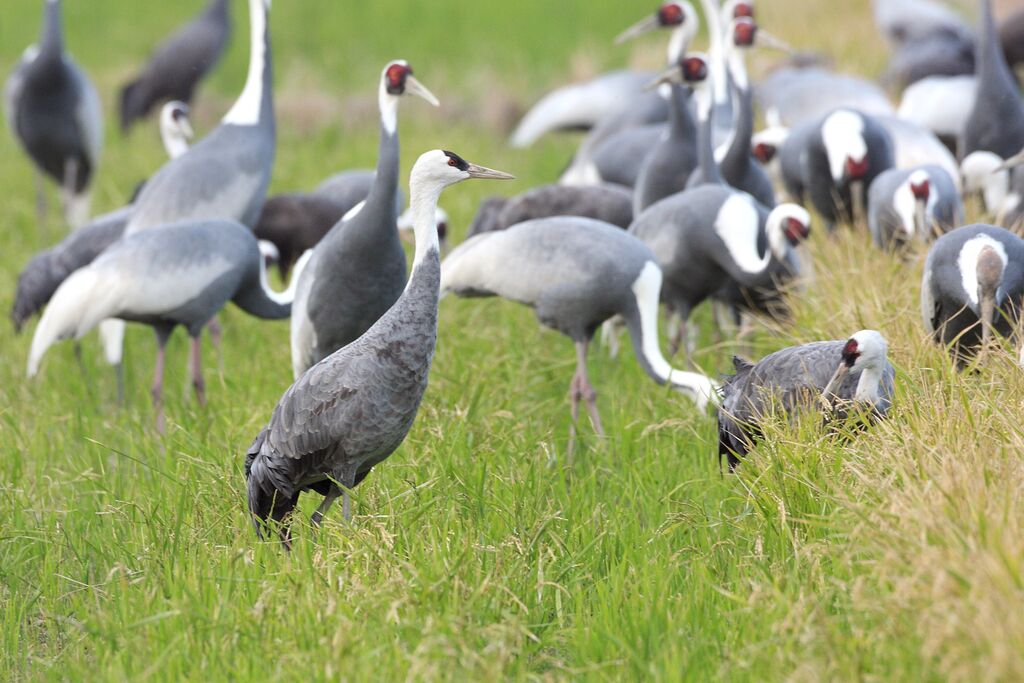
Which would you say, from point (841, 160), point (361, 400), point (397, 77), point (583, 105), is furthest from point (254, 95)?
point (583, 105)

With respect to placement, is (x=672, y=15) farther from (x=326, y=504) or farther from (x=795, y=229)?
(x=326, y=504)

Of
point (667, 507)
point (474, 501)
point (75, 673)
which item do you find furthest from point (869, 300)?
point (75, 673)

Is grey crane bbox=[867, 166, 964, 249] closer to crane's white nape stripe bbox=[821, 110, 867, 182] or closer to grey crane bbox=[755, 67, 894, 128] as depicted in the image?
crane's white nape stripe bbox=[821, 110, 867, 182]

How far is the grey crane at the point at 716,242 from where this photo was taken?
6.00 meters

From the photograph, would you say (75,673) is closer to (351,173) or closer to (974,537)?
(974,537)

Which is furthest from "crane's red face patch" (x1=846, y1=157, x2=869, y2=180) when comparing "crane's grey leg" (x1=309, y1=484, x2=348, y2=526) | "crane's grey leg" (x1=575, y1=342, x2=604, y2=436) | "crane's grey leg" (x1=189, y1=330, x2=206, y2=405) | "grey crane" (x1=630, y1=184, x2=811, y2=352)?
"crane's grey leg" (x1=309, y1=484, x2=348, y2=526)

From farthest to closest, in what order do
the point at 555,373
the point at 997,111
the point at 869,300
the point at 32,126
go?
the point at 32,126, the point at 997,111, the point at 555,373, the point at 869,300

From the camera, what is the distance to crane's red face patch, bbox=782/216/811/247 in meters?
5.97

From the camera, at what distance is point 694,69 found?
7.00 m

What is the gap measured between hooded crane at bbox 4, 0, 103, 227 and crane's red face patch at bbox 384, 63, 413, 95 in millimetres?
4364

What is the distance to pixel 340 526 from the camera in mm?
3906

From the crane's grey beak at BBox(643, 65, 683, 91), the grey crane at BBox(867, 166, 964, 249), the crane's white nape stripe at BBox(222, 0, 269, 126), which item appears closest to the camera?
the grey crane at BBox(867, 166, 964, 249)

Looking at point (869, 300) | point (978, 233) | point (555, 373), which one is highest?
point (978, 233)

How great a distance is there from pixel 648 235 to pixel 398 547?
2871 millimetres
